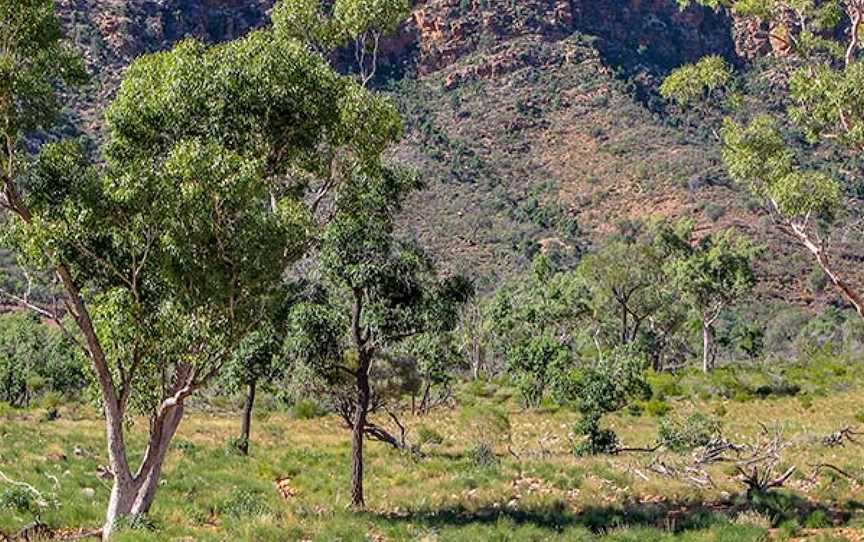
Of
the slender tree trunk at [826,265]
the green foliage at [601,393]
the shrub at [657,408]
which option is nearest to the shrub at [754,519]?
the slender tree trunk at [826,265]

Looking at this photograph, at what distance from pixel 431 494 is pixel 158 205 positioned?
10420 millimetres

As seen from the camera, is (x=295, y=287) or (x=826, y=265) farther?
(x=826, y=265)

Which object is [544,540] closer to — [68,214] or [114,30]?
[68,214]

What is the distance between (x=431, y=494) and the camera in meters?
19.7

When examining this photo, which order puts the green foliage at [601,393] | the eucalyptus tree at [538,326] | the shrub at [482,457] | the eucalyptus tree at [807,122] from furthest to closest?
the eucalyptus tree at [538,326]
the green foliage at [601,393]
the shrub at [482,457]
the eucalyptus tree at [807,122]

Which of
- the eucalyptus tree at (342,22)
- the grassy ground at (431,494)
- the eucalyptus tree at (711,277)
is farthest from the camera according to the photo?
the eucalyptus tree at (711,277)

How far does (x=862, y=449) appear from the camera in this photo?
25188 mm

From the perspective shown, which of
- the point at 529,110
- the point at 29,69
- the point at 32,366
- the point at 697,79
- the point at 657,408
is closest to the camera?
the point at 29,69

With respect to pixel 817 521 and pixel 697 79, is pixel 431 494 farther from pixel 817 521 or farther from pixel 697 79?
pixel 697 79

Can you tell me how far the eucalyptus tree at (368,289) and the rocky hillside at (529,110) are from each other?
213ft

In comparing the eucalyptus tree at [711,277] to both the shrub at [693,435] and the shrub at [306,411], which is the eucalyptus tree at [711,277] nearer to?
the shrub at [306,411]

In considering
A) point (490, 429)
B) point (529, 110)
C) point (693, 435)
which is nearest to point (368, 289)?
point (693, 435)

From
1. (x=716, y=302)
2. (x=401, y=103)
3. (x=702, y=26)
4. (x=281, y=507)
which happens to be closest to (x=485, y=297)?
(x=716, y=302)

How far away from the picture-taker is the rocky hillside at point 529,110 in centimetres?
10350
